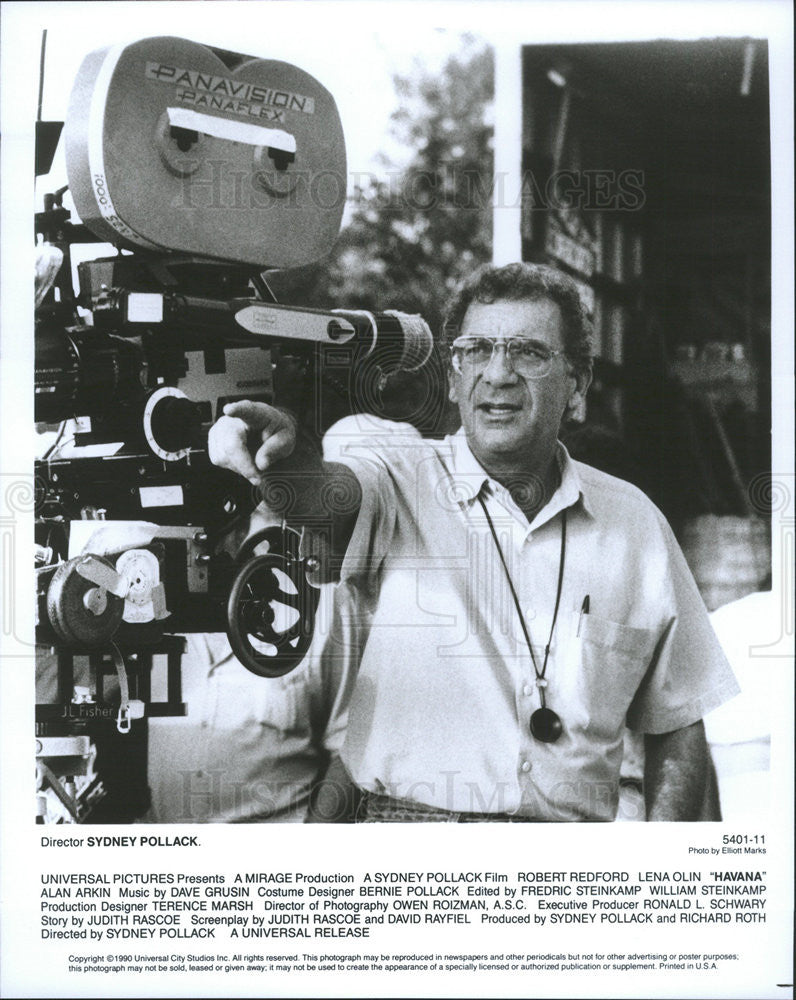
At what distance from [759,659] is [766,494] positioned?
0.42 m

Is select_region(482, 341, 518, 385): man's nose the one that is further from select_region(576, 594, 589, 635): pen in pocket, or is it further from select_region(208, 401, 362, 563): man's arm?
select_region(576, 594, 589, 635): pen in pocket

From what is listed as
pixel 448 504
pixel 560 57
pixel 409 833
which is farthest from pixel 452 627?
pixel 560 57

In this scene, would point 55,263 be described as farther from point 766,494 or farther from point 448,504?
point 766,494

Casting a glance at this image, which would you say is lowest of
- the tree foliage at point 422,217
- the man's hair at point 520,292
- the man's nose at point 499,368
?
the man's nose at point 499,368

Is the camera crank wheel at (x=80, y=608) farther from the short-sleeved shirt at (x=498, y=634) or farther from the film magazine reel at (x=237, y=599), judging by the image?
the short-sleeved shirt at (x=498, y=634)

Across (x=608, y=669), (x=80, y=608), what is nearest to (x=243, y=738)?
(x=80, y=608)

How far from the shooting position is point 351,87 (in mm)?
3146

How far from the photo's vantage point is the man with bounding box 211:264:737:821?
3.12 meters

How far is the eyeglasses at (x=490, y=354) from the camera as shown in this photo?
3.13 m

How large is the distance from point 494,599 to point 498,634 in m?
0.09

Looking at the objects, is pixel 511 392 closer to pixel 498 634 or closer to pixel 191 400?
pixel 498 634

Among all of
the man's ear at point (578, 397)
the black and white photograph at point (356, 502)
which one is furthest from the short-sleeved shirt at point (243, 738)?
the man's ear at point (578, 397)

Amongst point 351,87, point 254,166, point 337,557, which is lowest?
point 337,557

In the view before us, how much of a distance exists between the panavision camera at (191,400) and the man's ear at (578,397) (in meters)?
0.37
